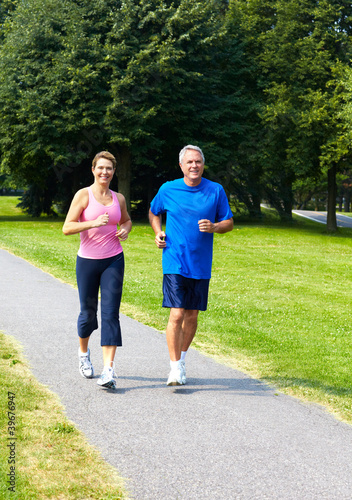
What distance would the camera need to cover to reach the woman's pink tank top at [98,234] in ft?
17.0

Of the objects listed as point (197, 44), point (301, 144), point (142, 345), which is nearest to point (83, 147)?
point (197, 44)

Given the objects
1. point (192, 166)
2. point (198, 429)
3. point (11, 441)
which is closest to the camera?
point (11, 441)

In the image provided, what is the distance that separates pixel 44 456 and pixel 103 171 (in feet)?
8.00

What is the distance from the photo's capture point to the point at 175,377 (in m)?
5.25

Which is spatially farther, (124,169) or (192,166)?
(124,169)

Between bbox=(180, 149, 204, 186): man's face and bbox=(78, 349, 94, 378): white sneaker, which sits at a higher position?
bbox=(180, 149, 204, 186): man's face

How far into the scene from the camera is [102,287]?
17.2 ft

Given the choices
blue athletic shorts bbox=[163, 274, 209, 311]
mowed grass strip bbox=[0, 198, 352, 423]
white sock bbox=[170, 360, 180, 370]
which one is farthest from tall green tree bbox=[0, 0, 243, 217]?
white sock bbox=[170, 360, 180, 370]

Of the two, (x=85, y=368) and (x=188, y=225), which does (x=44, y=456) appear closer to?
(x=85, y=368)

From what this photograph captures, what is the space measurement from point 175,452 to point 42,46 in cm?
2859

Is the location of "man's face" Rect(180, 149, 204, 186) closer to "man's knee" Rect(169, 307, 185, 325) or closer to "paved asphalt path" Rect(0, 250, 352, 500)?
"man's knee" Rect(169, 307, 185, 325)

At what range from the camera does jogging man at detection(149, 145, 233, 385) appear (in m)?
5.20

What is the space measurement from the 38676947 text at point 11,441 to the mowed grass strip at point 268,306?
234 cm

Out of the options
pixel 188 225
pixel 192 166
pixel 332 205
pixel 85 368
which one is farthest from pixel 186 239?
pixel 332 205
